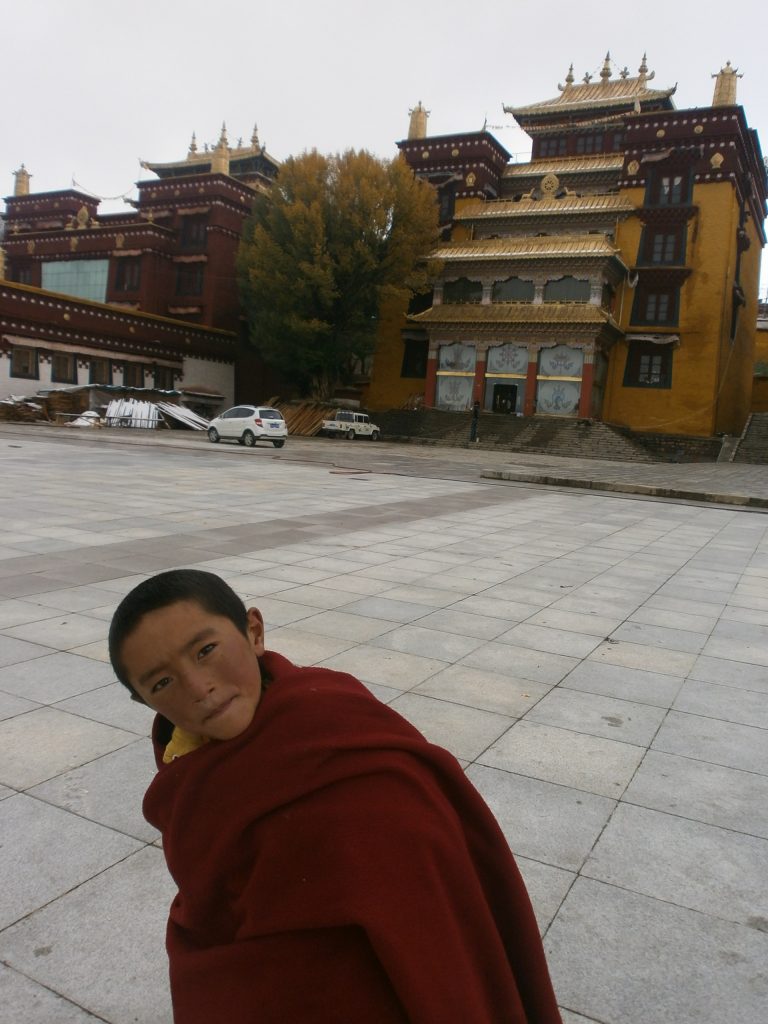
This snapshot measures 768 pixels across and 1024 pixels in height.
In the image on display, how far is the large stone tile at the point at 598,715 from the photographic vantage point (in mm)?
3477

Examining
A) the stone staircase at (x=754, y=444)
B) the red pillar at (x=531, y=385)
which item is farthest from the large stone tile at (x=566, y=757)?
the red pillar at (x=531, y=385)

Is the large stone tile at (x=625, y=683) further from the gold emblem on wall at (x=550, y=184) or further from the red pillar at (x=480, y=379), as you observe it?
the gold emblem on wall at (x=550, y=184)

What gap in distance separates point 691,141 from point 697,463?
14.8 m

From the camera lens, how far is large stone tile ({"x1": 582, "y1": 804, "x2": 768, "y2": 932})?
7.47ft

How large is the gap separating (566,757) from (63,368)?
1314 inches

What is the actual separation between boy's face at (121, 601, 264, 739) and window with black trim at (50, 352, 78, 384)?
34100 millimetres

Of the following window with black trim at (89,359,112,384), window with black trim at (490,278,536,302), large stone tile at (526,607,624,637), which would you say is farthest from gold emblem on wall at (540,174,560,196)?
large stone tile at (526,607,624,637)

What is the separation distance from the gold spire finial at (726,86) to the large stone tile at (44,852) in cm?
3876

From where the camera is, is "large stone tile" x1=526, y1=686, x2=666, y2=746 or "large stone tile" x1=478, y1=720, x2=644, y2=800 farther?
"large stone tile" x1=526, y1=686, x2=666, y2=746

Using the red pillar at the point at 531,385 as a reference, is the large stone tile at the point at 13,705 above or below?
below

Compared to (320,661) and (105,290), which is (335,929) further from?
(105,290)

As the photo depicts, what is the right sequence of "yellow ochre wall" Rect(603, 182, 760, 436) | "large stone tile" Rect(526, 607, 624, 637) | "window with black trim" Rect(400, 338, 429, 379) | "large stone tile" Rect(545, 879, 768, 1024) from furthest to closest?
"window with black trim" Rect(400, 338, 429, 379)
"yellow ochre wall" Rect(603, 182, 760, 436)
"large stone tile" Rect(526, 607, 624, 637)
"large stone tile" Rect(545, 879, 768, 1024)

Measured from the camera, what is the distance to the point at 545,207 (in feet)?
117

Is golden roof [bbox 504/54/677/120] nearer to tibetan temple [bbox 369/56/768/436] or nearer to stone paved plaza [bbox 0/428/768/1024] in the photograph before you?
tibetan temple [bbox 369/56/768/436]
